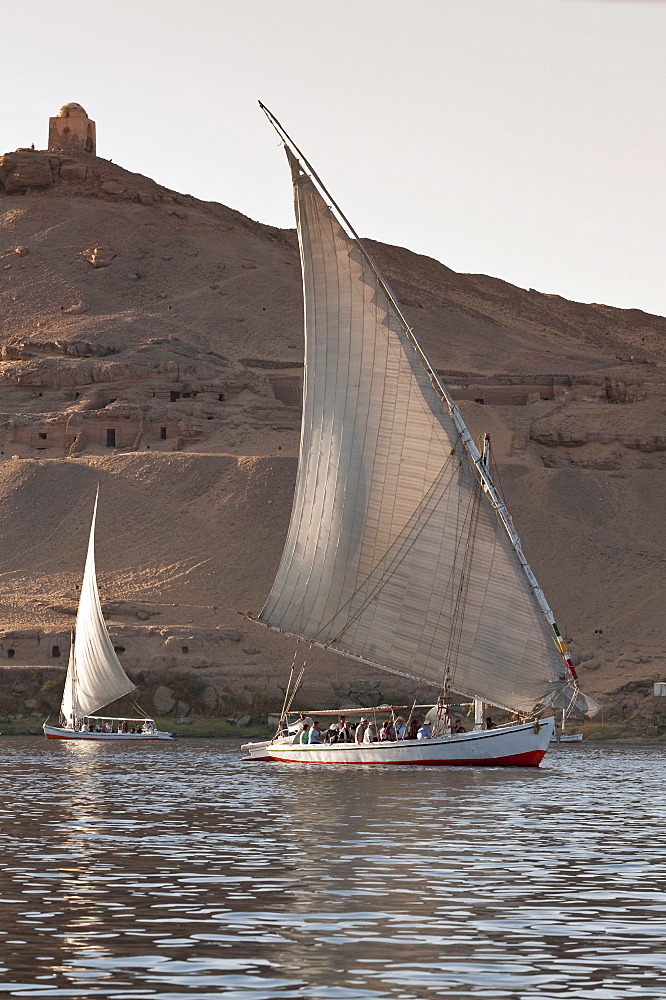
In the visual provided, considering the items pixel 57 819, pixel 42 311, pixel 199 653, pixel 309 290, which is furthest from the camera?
pixel 42 311

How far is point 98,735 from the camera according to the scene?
53.0 metres

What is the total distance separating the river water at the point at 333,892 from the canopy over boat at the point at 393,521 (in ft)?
14.1

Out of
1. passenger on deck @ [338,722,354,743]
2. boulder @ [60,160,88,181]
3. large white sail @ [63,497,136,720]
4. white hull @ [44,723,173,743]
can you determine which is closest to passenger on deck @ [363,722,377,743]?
passenger on deck @ [338,722,354,743]

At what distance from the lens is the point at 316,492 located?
36688 millimetres

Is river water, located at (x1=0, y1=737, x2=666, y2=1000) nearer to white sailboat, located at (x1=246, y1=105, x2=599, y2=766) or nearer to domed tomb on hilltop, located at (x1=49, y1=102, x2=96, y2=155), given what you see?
white sailboat, located at (x1=246, y1=105, x2=599, y2=766)

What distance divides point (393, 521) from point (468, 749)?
193 inches

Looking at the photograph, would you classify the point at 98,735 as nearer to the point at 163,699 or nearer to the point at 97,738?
the point at 97,738

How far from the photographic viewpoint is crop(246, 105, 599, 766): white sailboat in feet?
115

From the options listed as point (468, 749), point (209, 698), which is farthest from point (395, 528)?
point (209, 698)

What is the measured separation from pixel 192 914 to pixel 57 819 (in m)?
9.61

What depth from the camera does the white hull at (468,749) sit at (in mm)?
36594

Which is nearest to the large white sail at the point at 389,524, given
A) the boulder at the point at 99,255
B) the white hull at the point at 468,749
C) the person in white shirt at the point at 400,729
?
the white hull at the point at 468,749

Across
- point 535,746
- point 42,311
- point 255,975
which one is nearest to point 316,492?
point 535,746

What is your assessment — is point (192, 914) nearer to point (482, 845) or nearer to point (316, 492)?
point (482, 845)
